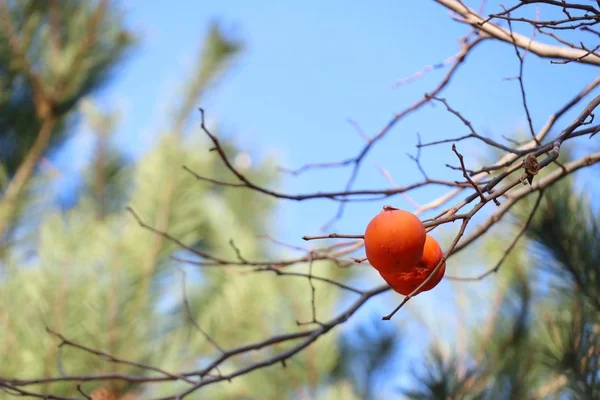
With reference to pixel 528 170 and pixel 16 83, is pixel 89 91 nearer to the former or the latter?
pixel 16 83

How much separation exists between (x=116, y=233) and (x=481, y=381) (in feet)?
3.47

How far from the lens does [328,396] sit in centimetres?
182

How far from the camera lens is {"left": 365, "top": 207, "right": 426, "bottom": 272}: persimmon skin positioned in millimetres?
506

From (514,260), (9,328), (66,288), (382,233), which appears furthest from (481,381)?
(9,328)

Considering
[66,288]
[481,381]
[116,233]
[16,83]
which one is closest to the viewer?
[481,381]

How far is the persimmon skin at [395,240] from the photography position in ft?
1.66

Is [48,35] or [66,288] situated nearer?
[66,288]

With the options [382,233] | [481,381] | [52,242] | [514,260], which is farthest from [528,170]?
[52,242]

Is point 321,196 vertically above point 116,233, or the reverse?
point 116,233

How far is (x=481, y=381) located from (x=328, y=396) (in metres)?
0.60

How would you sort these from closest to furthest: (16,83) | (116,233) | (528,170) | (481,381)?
(528,170) < (481,381) < (116,233) < (16,83)

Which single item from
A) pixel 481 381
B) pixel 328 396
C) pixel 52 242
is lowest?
pixel 481 381

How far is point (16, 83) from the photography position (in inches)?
97.8

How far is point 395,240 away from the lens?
1.66 ft
